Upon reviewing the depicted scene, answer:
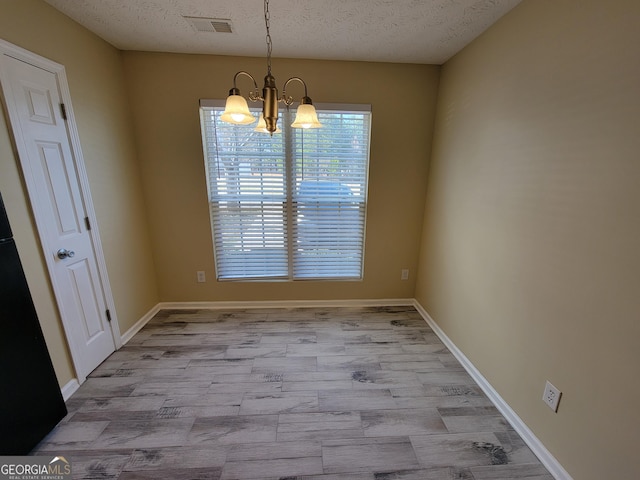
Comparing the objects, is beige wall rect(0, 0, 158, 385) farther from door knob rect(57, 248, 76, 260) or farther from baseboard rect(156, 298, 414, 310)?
baseboard rect(156, 298, 414, 310)

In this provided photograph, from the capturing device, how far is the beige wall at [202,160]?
239cm

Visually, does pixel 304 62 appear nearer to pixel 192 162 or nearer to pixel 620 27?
pixel 192 162

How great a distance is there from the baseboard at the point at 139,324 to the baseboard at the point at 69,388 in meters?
0.50

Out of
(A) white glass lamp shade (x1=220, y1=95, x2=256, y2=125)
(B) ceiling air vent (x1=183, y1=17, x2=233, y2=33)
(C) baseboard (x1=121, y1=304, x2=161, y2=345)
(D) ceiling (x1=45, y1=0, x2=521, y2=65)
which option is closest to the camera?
(A) white glass lamp shade (x1=220, y1=95, x2=256, y2=125)

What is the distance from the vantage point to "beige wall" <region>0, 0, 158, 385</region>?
1.48 m

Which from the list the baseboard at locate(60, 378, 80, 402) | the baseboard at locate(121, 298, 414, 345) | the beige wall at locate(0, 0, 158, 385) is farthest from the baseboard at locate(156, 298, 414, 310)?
the baseboard at locate(60, 378, 80, 402)

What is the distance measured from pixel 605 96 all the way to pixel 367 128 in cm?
175

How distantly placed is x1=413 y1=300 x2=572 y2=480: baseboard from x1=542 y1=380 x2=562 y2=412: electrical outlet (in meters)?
0.24

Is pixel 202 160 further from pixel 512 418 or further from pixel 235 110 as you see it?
pixel 512 418

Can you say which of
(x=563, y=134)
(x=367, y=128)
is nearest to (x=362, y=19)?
(x=367, y=128)

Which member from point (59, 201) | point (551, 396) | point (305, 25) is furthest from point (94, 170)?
point (551, 396)

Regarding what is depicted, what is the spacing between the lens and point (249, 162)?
2627 millimetres

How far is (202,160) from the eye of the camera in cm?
257

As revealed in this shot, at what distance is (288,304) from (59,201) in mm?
2153
